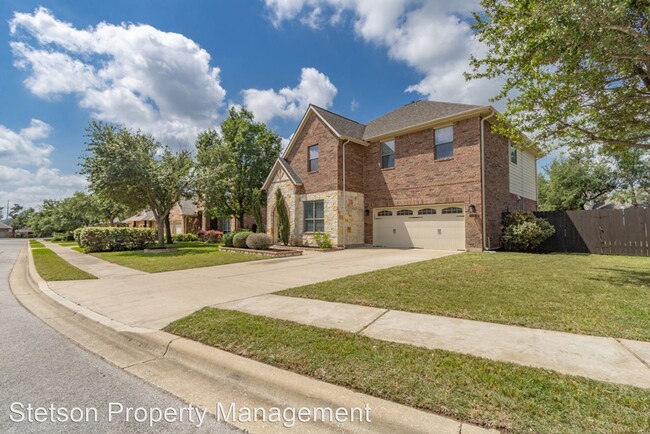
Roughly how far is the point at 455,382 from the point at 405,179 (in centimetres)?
1493

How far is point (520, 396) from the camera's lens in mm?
2432

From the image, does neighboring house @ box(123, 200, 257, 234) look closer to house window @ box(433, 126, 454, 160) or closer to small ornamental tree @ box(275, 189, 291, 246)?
small ornamental tree @ box(275, 189, 291, 246)

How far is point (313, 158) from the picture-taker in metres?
19.5

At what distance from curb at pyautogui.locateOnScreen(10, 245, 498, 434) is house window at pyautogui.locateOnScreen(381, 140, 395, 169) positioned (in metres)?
15.4

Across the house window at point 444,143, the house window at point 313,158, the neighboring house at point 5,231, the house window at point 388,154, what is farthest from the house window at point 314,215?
the neighboring house at point 5,231

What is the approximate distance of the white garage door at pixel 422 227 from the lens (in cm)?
1518

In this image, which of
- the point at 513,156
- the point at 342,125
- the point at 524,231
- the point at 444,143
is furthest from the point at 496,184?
the point at 342,125

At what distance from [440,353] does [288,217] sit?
16951mm

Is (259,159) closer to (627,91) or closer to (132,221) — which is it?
(627,91)

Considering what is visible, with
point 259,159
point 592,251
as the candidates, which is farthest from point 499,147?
point 259,159

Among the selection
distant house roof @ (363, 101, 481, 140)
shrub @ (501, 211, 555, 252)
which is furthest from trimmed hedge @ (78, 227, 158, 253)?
shrub @ (501, 211, 555, 252)

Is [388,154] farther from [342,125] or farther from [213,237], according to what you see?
[213,237]

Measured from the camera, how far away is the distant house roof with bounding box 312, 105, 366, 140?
18.3 metres

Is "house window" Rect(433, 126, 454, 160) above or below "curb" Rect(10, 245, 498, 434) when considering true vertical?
above
